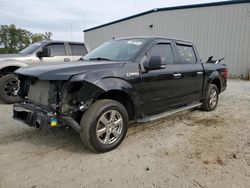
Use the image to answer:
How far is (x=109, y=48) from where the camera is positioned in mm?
4148

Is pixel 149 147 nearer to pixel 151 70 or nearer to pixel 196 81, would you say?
pixel 151 70

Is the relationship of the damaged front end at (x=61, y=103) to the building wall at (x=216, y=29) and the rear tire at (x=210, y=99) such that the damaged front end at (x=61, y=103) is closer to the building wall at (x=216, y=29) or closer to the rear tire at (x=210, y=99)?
the rear tire at (x=210, y=99)

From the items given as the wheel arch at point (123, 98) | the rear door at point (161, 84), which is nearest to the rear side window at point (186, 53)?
the rear door at point (161, 84)

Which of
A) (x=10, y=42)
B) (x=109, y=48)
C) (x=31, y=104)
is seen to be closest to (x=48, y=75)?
(x=31, y=104)

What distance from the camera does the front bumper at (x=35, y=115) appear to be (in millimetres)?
2785

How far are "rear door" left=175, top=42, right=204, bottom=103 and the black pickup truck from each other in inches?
0.8

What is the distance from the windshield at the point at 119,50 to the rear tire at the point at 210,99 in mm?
2481

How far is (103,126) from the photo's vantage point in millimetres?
3074

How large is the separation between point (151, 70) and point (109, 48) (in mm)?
1054

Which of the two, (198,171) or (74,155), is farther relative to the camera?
(74,155)

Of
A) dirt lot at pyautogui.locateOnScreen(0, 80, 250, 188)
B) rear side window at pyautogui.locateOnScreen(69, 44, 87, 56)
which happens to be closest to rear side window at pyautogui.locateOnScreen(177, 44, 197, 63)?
dirt lot at pyautogui.locateOnScreen(0, 80, 250, 188)

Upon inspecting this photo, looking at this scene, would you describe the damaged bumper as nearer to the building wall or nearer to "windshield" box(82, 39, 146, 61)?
"windshield" box(82, 39, 146, 61)

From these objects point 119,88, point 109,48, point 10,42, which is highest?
→ point 10,42

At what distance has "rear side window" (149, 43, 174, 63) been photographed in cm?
387
